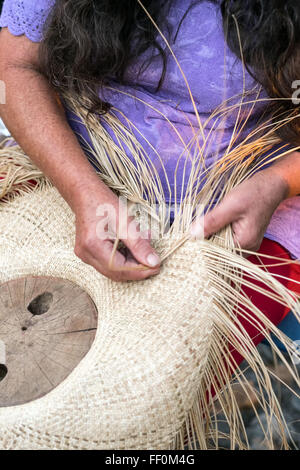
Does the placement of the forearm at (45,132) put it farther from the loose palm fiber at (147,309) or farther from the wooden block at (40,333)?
the wooden block at (40,333)


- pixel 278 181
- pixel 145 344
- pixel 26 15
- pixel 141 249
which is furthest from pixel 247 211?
pixel 26 15

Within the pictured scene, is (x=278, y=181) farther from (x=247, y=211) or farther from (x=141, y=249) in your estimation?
(x=141, y=249)

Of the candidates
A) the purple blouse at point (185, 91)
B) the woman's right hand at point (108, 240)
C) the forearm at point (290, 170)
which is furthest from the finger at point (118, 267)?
the forearm at point (290, 170)

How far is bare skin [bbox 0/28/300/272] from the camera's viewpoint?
2.87ft

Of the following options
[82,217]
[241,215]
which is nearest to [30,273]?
[82,217]

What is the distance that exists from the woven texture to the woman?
0.06 m

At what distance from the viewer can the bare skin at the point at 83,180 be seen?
0.88 metres

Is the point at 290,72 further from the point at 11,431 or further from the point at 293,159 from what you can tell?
the point at 11,431

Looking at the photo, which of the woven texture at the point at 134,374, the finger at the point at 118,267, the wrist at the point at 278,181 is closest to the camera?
the woven texture at the point at 134,374

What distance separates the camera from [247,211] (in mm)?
911

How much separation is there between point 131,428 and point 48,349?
22 cm

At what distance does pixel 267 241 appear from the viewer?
108 centimetres

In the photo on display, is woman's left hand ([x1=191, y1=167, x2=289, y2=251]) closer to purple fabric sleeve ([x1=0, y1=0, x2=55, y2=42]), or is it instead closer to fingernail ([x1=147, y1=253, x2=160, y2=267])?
fingernail ([x1=147, y1=253, x2=160, y2=267])

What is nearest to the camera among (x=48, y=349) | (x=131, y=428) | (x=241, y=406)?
(x=131, y=428)
